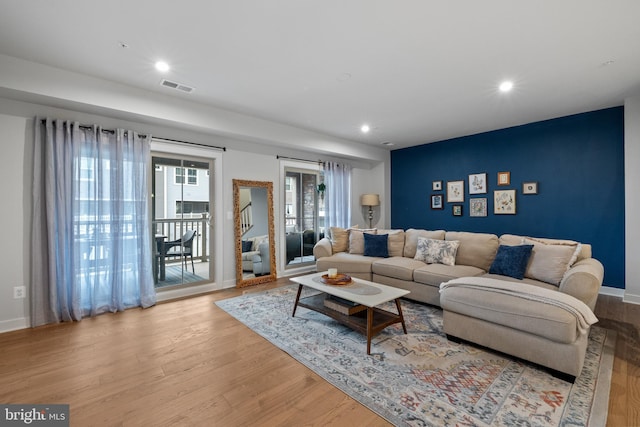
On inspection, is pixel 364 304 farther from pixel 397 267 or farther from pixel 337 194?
pixel 337 194

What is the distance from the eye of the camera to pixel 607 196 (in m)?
3.94

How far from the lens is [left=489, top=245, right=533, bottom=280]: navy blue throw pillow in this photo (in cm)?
309

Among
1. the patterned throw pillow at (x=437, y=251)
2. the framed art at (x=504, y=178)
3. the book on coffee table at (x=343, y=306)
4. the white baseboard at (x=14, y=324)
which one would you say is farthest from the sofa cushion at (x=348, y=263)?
the white baseboard at (x=14, y=324)

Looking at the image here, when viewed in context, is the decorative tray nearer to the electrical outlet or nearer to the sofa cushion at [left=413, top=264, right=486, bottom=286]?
the sofa cushion at [left=413, top=264, right=486, bottom=286]

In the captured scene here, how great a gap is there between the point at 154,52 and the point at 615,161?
5725mm

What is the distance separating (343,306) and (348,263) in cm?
153

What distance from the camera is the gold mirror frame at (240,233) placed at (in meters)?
4.50

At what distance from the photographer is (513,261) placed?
3141mm

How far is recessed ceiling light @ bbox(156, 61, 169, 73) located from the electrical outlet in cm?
266

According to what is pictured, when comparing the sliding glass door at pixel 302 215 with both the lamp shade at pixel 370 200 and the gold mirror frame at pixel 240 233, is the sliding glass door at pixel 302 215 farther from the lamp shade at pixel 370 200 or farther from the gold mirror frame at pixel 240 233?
the lamp shade at pixel 370 200

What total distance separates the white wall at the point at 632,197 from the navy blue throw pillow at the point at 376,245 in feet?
9.79

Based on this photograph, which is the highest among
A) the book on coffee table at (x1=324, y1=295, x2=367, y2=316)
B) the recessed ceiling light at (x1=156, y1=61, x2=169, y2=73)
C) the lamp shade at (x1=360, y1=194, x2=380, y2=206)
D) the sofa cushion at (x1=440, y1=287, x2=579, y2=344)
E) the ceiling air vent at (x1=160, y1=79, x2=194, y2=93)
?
the ceiling air vent at (x1=160, y1=79, x2=194, y2=93)

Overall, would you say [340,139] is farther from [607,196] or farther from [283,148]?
[607,196]

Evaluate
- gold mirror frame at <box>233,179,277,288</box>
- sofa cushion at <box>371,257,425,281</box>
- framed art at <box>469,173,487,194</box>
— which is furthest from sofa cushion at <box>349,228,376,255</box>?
framed art at <box>469,173,487,194</box>
